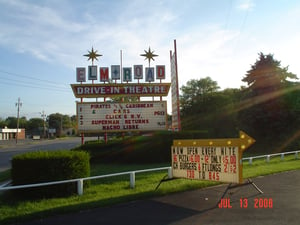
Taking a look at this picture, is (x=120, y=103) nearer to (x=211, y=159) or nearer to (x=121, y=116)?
(x=121, y=116)

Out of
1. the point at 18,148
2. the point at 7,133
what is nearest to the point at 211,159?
the point at 18,148

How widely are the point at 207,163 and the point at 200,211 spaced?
213cm

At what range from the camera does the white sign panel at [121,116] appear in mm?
16953

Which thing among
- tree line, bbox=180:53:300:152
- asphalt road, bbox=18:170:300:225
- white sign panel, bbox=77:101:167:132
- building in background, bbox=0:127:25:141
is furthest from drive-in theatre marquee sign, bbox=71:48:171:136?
building in background, bbox=0:127:25:141

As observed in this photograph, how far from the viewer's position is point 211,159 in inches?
335

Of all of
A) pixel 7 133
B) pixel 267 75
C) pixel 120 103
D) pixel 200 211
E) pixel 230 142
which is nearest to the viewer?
pixel 200 211

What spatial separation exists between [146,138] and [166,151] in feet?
4.65

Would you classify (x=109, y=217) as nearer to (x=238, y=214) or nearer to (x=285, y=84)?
(x=238, y=214)

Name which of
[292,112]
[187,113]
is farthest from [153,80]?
[187,113]

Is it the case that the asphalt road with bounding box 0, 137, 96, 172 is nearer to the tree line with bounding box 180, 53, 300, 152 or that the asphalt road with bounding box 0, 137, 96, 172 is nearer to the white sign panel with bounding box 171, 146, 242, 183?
the white sign panel with bounding box 171, 146, 242, 183

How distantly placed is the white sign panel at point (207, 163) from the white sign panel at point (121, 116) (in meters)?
7.56
